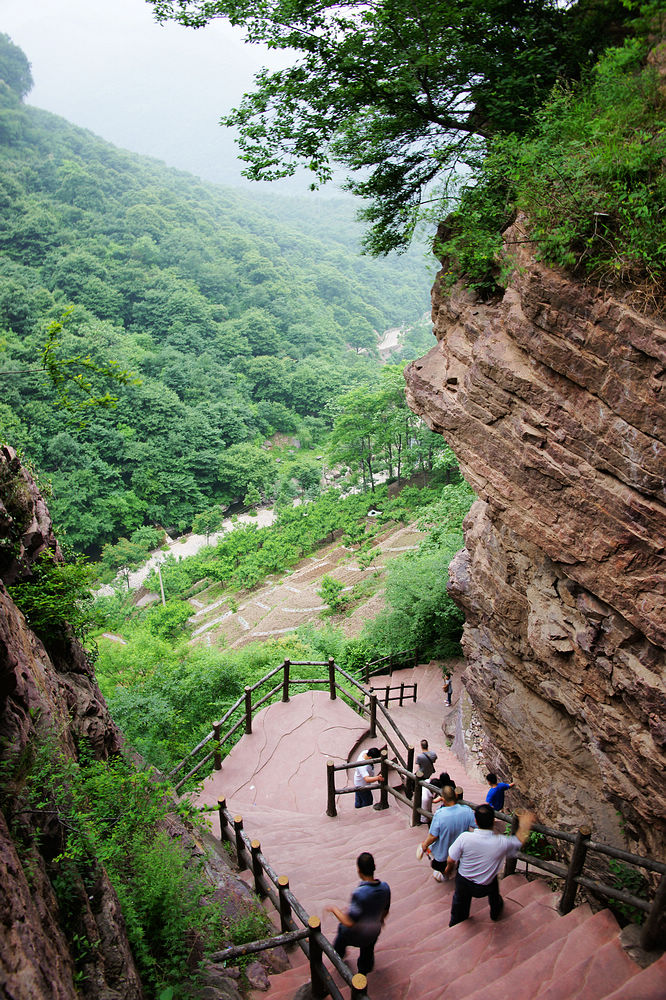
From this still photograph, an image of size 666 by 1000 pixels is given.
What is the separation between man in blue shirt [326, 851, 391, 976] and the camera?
3.40 meters

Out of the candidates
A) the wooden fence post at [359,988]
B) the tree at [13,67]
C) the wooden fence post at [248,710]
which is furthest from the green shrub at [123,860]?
the tree at [13,67]

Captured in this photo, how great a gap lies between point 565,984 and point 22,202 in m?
70.8

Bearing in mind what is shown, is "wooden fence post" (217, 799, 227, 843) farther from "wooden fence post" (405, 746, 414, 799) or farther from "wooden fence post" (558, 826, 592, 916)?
"wooden fence post" (558, 826, 592, 916)

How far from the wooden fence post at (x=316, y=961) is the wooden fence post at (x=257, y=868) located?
1215mm

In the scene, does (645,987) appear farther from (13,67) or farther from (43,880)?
(13,67)

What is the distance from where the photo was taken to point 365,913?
11.1 feet

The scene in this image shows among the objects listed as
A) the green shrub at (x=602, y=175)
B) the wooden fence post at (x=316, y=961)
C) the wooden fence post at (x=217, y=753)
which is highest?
the green shrub at (x=602, y=175)

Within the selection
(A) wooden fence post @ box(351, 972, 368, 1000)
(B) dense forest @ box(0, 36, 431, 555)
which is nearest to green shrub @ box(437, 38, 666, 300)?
(A) wooden fence post @ box(351, 972, 368, 1000)

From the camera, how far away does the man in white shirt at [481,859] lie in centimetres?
364

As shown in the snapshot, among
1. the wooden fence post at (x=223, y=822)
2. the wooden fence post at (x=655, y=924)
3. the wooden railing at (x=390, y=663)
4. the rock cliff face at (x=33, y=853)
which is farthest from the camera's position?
the wooden railing at (x=390, y=663)

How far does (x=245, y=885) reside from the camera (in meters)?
5.19

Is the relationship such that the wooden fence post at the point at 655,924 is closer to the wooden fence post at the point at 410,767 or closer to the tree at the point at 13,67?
the wooden fence post at the point at 410,767

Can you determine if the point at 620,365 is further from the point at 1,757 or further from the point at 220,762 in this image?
the point at 220,762

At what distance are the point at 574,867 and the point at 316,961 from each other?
192 centimetres
